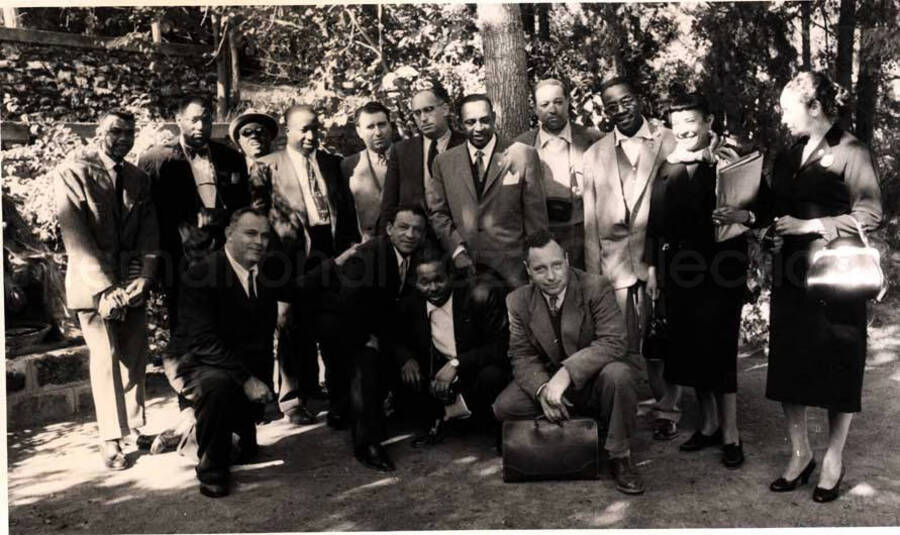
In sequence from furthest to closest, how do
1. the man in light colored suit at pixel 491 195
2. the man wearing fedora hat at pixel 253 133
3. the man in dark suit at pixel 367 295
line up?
the man wearing fedora hat at pixel 253 133 → the man in light colored suit at pixel 491 195 → the man in dark suit at pixel 367 295

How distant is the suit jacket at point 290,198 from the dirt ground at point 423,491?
112 cm

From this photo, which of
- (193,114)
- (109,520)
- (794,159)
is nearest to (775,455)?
(794,159)

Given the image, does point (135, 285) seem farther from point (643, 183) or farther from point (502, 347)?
point (643, 183)

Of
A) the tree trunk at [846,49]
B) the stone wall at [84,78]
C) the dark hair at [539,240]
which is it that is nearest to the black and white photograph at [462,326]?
the dark hair at [539,240]

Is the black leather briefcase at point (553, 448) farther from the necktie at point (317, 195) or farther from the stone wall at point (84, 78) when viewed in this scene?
the stone wall at point (84, 78)

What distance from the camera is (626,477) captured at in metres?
3.61

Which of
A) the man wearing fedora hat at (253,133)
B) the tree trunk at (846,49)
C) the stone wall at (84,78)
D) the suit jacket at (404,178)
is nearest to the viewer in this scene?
the suit jacket at (404,178)

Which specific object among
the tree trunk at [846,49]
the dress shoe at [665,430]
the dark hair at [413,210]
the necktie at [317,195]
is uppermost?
the tree trunk at [846,49]

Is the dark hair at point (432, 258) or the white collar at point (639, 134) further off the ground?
the white collar at point (639, 134)

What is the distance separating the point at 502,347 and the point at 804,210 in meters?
1.56

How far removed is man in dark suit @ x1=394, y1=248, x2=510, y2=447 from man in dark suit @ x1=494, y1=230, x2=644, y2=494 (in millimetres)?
220

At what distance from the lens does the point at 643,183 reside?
4.30 metres

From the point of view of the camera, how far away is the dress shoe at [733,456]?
385cm

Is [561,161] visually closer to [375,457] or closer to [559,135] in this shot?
[559,135]
